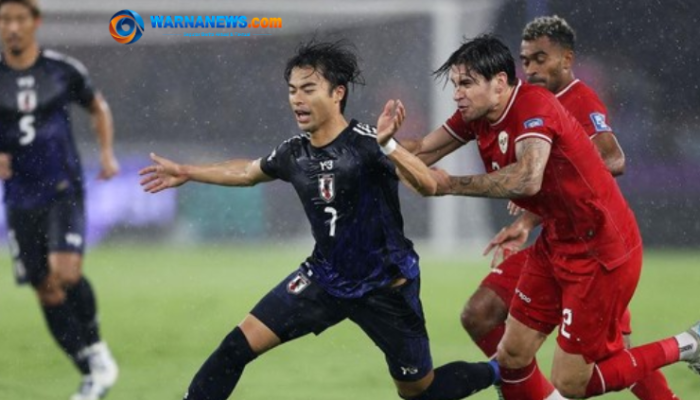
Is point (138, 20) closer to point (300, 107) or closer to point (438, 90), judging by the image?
point (438, 90)

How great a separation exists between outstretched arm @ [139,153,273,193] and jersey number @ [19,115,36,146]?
2827 mm

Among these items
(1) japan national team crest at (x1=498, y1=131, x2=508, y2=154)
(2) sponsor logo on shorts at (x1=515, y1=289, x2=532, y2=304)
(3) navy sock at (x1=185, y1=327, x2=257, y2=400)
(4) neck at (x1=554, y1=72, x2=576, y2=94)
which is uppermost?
(4) neck at (x1=554, y1=72, x2=576, y2=94)

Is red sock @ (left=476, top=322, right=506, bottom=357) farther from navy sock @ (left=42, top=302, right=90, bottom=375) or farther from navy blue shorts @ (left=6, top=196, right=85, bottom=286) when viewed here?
navy blue shorts @ (left=6, top=196, right=85, bottom=286)

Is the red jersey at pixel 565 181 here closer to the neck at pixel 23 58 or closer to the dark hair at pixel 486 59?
the dark hair at pixel 486 59

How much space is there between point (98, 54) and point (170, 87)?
0.83 m

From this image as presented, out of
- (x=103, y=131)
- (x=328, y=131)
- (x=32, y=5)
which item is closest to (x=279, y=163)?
(x=328, y=131)

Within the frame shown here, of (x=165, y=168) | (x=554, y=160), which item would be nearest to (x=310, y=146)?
(x=165, y=168)

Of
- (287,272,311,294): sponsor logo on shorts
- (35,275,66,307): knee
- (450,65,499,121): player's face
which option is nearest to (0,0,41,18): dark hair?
(35,275,66,307): knee

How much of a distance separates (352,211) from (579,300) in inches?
44.0

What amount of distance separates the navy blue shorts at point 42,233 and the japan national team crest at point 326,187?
2888 mm

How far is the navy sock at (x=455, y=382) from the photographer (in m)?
6.23

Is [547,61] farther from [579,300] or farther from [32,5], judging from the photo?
[32,5]

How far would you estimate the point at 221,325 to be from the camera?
33.6ft

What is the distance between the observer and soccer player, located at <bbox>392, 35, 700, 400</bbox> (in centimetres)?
587
